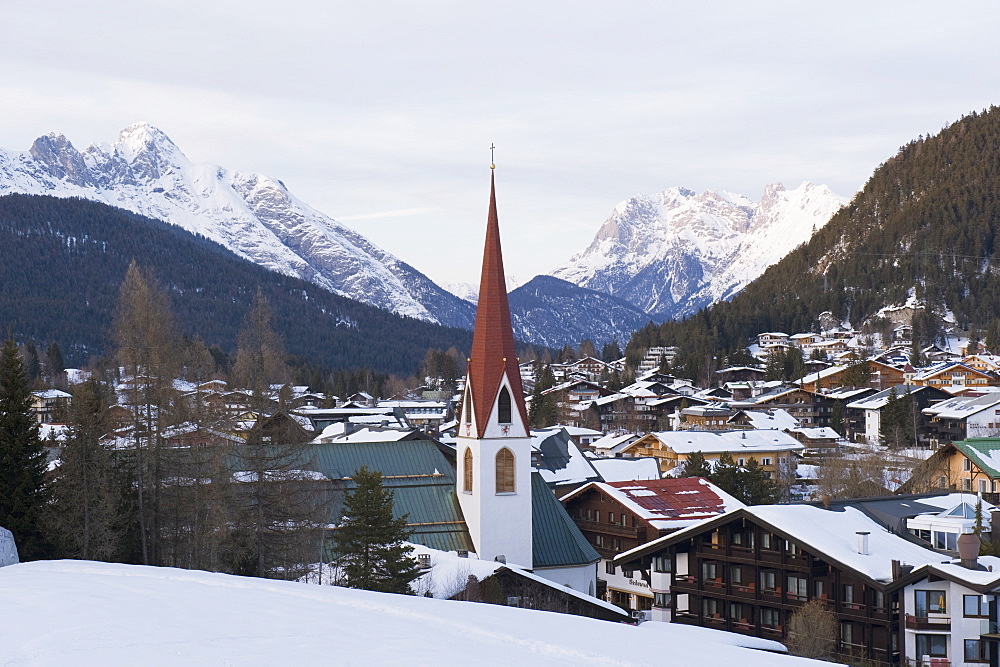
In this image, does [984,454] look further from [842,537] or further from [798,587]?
[798,587]

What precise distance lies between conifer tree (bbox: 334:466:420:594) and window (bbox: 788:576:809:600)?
14088 millimetres

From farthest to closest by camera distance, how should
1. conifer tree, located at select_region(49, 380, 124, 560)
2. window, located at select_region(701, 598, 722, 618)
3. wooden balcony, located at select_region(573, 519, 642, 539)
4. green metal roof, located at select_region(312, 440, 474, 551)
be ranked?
wooden balcony, located at select_region(573, 519, 642, 539)
green metal roof, located at select_region(312, 440, 474, 551)
window, located at select_region(701, 598, 722, 618)
conifer tree, located at select_region(49, 380, 124, 560)

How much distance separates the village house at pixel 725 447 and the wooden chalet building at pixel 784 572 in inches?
1965

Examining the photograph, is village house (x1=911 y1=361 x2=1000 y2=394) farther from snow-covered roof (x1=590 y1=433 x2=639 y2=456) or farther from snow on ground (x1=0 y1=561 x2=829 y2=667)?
snow on ground (x1=0 y1=561 x2=829 y2=667)

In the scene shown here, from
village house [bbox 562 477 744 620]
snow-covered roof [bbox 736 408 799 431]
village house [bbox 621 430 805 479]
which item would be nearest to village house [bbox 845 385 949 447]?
snow-covered roof [bbox 736 408 799 431]

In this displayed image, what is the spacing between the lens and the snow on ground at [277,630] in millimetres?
13297

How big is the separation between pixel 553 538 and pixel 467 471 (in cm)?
408

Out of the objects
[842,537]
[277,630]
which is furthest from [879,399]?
[277,630]

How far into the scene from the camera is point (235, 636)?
46.7ft

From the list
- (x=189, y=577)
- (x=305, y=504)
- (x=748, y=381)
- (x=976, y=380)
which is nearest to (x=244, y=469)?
(x=305, y=504)

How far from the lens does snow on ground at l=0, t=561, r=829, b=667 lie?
13297 mm

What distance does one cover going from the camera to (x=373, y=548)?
31.5 metres

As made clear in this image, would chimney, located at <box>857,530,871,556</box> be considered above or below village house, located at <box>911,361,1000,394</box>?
below

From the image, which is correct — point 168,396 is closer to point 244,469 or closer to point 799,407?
point 244,469
